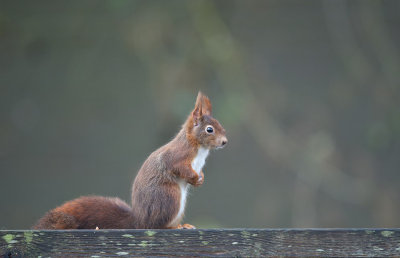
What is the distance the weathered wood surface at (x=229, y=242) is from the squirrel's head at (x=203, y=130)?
0.51 metres

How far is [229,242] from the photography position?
4.52 ft

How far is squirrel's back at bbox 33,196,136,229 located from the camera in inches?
62.9

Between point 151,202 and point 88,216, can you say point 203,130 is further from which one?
point 88,216

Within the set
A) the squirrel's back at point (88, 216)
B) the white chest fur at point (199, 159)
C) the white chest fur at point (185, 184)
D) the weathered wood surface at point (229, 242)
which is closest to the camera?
the weathered wood surface at point (229, 242)

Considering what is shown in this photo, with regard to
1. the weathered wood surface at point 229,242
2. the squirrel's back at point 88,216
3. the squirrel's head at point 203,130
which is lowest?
the weathered wood surface at point 229,242

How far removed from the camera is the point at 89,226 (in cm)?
163

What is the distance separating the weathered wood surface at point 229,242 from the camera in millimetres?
1369

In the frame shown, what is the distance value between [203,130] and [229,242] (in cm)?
55

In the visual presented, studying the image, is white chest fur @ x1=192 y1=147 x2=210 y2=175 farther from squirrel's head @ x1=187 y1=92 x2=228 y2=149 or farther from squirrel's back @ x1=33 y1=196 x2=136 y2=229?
squirrel's back @ x1=33 y1=196 x2=136 y2=229

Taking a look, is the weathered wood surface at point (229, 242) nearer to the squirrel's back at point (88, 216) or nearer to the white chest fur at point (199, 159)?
the squirrel's back at point (88, 216)

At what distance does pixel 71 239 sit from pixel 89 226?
0.27 metres

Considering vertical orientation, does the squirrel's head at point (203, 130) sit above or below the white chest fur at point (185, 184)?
above

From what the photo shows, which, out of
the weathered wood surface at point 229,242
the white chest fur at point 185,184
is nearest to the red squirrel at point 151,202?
the white chest fur at point 185,184

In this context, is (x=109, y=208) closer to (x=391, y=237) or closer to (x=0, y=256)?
(x=0, y=256)
